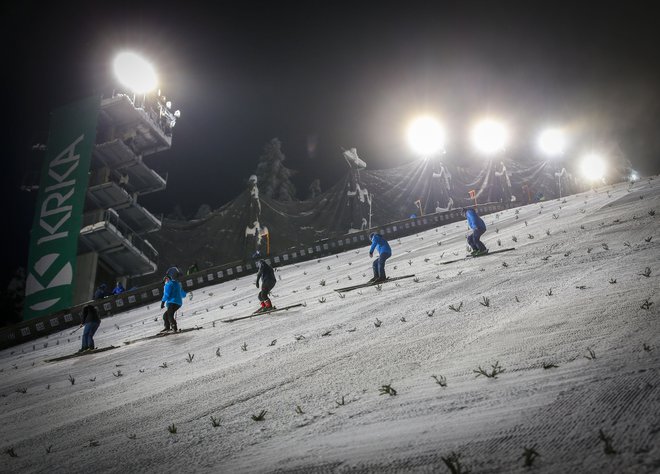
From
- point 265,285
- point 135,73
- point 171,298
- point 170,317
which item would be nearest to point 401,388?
point 265,285

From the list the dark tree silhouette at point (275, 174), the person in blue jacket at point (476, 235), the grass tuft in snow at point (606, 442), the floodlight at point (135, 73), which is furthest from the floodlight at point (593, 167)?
the grass tuft in snow at point (606, 442)

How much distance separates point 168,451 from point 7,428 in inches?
142

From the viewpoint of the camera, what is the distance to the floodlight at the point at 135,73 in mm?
40219

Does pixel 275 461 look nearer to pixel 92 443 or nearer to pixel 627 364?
pixel 92 443

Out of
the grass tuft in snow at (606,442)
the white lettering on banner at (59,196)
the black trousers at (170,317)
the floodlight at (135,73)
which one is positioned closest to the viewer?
the grass tuft in snow at (606,442)

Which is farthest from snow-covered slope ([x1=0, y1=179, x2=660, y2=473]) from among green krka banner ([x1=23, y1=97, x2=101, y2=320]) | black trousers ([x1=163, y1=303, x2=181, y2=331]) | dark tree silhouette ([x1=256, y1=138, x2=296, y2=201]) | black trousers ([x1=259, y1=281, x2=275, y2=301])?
dark tree silhouette ([x1=256, y1=138, x2=296, y2=201])

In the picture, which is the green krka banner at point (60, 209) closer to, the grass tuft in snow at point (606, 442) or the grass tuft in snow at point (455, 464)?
the grass tuft in snow at point (455, 464)

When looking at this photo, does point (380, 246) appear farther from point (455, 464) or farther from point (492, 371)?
point (455, 464)

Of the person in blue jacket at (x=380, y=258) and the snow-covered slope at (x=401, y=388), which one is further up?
the person in blue jacket at (x=380, y=258)

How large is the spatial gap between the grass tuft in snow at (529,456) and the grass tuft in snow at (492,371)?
1.29 meters

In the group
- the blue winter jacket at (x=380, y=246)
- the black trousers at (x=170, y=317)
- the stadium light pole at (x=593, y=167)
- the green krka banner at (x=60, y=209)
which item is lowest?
the black trousers at (x=170, y=317)

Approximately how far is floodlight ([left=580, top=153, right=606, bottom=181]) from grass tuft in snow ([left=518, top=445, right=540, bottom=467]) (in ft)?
195

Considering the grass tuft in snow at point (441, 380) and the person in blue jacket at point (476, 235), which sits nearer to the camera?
the grass tuft in snow at point (441, 380)

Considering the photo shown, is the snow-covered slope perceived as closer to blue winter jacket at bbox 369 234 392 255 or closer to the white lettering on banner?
blue winter jacket at bbox 369 234 392 255
